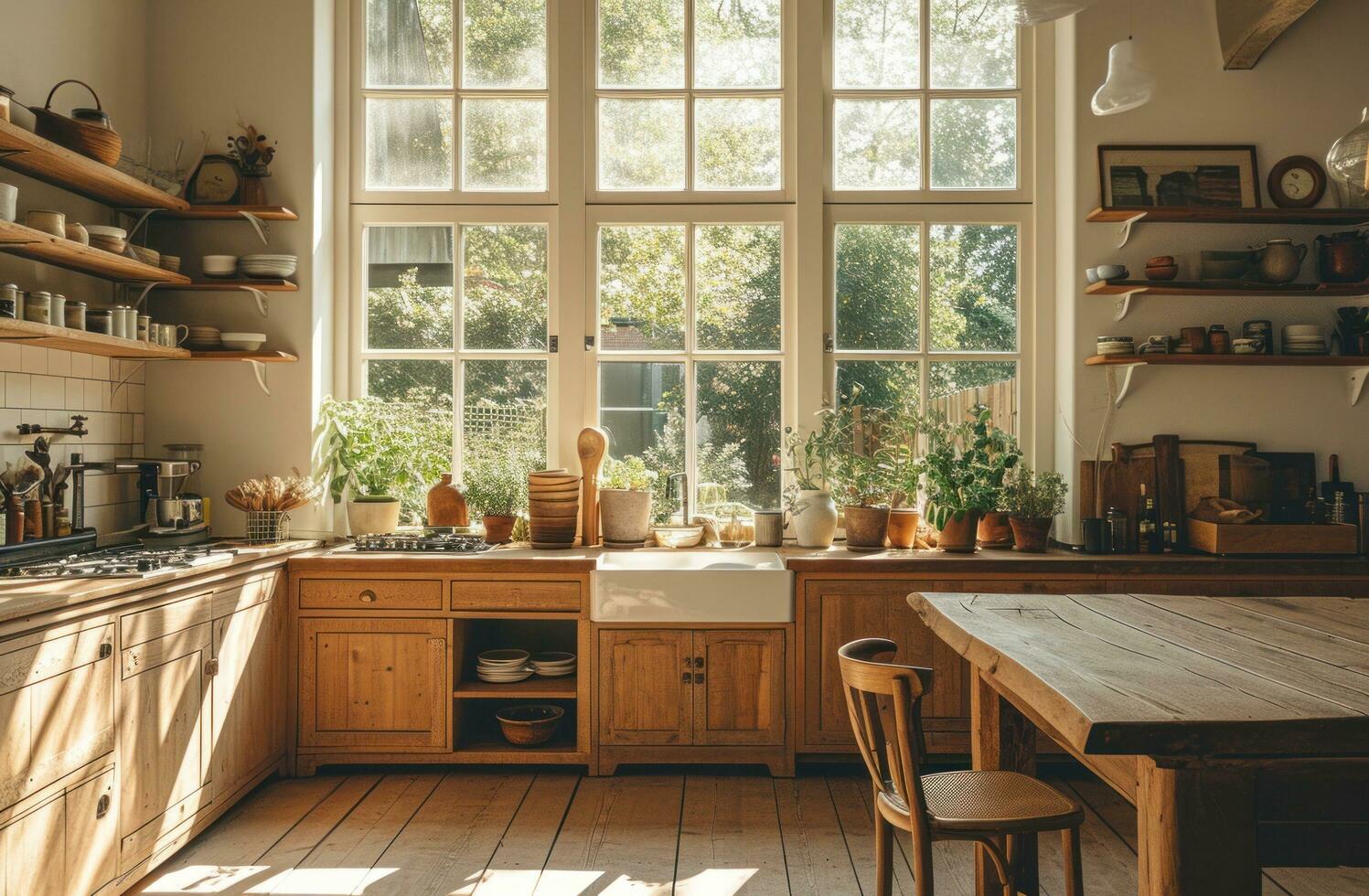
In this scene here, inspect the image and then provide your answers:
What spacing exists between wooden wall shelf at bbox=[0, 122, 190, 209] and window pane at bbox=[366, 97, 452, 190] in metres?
0.96

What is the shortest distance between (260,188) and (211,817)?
2678 mm

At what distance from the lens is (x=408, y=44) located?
455cm

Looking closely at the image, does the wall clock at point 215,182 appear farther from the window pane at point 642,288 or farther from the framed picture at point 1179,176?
the framed picture at point 1179,176

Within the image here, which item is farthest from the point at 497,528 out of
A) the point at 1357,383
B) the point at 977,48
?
the point at 1357,383

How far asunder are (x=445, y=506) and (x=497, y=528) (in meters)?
0.29

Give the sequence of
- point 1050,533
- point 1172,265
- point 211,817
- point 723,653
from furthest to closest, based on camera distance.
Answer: point 1050,533 < point 1172,265 < point 723,653 < point 211,817

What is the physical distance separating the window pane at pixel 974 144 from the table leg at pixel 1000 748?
2797 mm

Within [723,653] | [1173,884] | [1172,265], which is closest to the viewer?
[1173,884]

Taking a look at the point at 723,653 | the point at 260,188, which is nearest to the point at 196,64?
the point at 260,188

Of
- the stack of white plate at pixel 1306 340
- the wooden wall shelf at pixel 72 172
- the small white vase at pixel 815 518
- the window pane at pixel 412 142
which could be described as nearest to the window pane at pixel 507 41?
the window pane at pixel 412 142

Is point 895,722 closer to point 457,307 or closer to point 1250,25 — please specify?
point 457,307

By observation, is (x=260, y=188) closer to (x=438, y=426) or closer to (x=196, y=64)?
(x=196, y=64)

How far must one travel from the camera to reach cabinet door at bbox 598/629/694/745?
379 centimetres

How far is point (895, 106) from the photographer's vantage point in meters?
4.50
